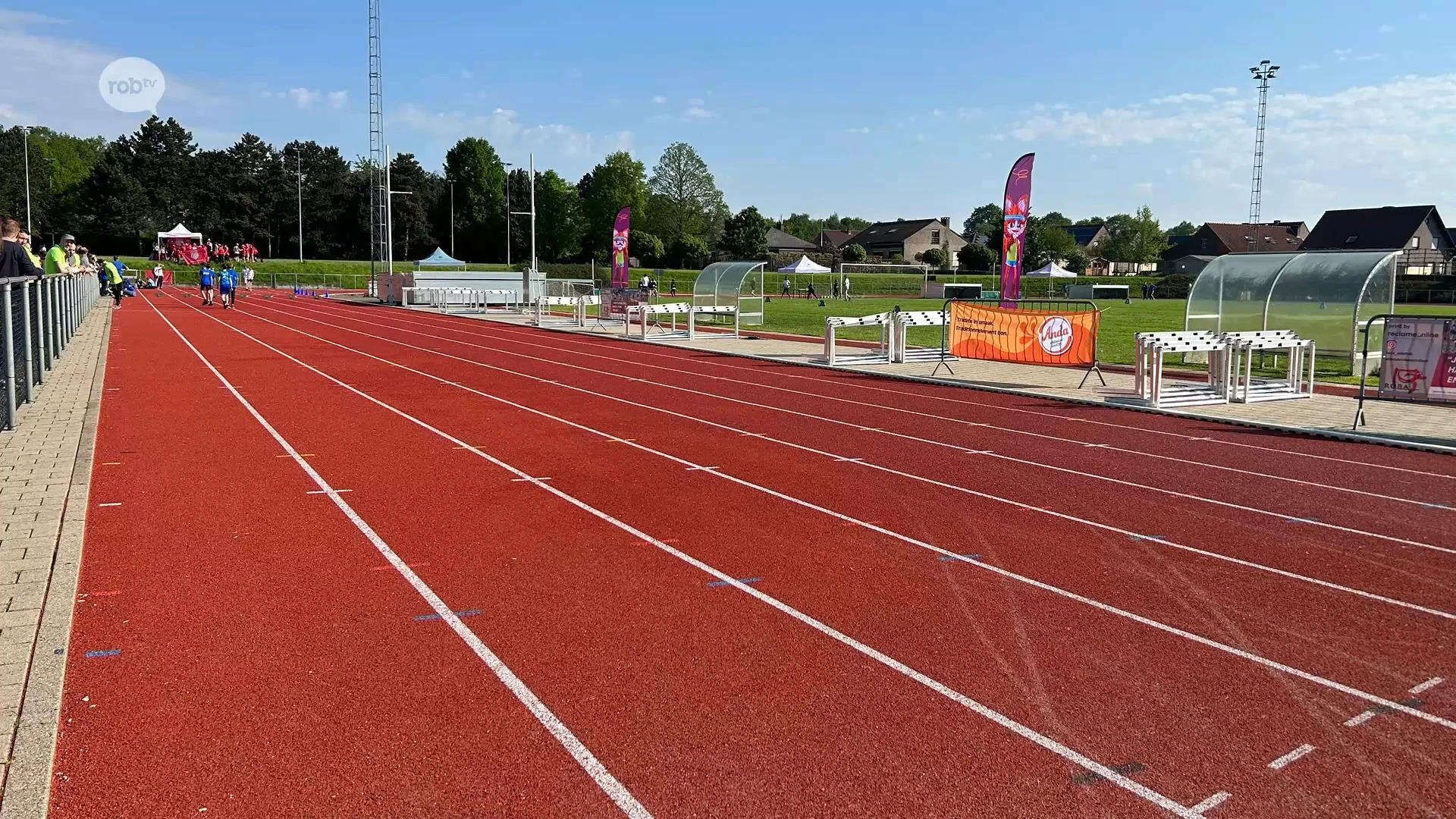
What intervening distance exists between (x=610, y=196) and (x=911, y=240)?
35.8 metres

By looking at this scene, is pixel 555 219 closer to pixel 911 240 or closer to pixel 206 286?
pixel 911 240

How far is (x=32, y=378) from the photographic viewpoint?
1357 cm

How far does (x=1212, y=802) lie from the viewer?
3.61 metres

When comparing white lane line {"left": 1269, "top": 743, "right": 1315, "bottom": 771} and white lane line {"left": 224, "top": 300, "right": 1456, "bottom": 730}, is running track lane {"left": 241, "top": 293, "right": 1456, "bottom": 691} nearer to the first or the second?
white lane line {"left": 224, "top": 300, "right": 1456, "bottom": 730}

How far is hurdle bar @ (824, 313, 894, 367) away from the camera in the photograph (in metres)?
20.7

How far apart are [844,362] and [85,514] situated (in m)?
15.5

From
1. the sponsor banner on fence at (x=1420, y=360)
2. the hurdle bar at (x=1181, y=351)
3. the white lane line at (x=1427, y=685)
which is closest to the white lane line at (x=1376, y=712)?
the white lane line at (x=1427, y=685)

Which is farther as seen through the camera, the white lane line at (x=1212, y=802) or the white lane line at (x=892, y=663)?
the white lane line at (x=892, y=663)

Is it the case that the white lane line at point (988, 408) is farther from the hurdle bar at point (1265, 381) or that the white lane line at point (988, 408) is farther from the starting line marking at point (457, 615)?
the starting line marking at point (457, 615)

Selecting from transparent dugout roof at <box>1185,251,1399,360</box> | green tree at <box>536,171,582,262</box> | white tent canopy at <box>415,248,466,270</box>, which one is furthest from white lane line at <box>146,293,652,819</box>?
green tree at <box>536,171,582,262</box>

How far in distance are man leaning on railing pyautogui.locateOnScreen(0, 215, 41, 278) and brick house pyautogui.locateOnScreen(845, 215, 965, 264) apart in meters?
105

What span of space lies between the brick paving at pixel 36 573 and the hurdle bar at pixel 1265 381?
46.4 feet

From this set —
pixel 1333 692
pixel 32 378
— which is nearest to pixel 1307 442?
pixel 1333 692

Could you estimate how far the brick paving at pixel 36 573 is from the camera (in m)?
3.83
